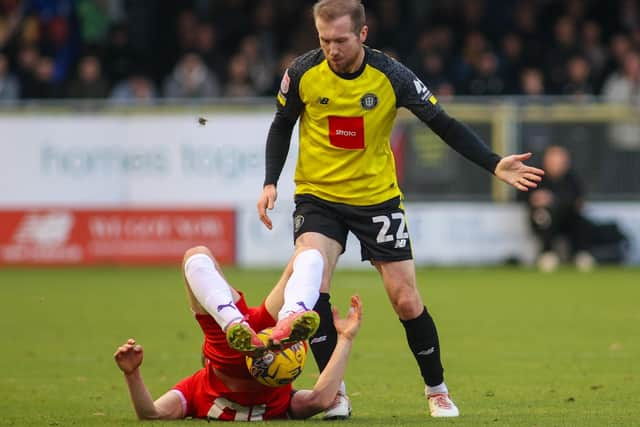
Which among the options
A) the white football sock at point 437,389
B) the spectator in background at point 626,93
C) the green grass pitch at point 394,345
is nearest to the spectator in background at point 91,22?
the green grass pitch at point 394,345

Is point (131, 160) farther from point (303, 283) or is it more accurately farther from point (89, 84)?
point (303, 283)

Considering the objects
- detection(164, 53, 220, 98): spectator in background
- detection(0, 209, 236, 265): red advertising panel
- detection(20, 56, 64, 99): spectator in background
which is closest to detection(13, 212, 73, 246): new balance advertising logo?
detection(0, 209, 236, 265): red advertising panel

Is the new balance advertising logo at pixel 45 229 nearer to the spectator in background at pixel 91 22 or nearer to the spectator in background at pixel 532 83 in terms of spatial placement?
the spectator in background at pixel 91 22

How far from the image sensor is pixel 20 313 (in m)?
13.5

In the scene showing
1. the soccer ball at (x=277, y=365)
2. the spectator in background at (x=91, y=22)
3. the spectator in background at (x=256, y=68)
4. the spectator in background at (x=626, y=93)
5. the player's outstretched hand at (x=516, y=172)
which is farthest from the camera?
the spectator in background at (x=91, y=22)

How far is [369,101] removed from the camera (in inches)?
287

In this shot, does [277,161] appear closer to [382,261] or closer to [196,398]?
[382,261]

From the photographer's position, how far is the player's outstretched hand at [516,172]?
7.08 m

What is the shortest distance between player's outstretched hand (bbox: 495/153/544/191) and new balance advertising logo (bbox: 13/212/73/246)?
13072 mm

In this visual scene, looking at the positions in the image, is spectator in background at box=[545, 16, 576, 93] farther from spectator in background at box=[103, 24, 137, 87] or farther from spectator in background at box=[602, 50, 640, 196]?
spectator in background at box=[103, 24, 137, 87]

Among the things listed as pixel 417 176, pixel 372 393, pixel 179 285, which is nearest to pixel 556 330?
pixel 372 393

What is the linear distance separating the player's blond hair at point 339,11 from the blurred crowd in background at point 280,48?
1293 centimetres

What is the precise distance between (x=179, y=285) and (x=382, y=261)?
31.5ft

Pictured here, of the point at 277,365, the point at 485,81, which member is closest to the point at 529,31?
the point at 485,81
